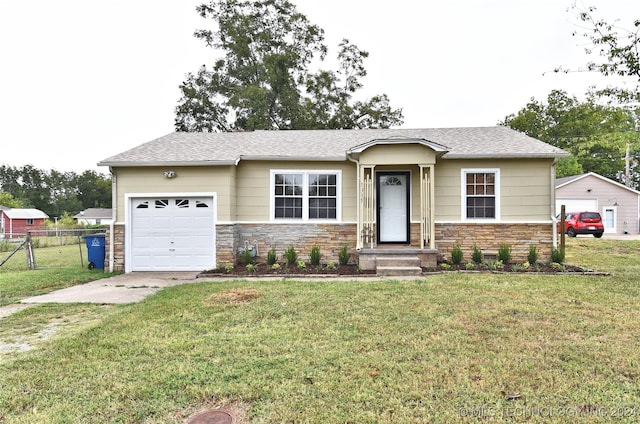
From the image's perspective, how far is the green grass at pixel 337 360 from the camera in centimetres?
270

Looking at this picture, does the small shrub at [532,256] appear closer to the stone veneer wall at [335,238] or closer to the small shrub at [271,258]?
the stone veneer wall at [335,238]

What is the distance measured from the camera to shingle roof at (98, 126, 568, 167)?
9758 millimetres

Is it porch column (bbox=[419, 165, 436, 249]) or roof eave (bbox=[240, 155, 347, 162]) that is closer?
porch column (bbox=[419, 165, 436, 249])

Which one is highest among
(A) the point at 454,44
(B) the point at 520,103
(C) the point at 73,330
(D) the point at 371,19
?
(B) the point at 520,103

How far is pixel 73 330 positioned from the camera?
468cm

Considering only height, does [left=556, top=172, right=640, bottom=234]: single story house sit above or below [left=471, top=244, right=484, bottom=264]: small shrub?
above

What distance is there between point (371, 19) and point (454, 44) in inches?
138

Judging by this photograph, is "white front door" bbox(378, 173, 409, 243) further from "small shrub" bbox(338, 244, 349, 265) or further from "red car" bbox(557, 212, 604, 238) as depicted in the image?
"red car" bbox(557, 212, 604, 238)

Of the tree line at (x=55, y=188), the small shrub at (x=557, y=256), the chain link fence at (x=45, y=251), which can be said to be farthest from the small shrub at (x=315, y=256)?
the tree line at (x=55, y=188)

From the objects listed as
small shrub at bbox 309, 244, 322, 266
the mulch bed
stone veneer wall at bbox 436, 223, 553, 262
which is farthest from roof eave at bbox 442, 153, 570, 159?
small shrub at bbox 309, 244, 322, 266

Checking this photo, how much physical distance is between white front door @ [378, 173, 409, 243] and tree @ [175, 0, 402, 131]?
13.4m

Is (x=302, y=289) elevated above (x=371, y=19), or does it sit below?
below

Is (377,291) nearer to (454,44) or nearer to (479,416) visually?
(479,416)

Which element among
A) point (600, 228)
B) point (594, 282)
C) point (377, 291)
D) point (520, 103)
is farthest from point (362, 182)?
point (520, 103)
